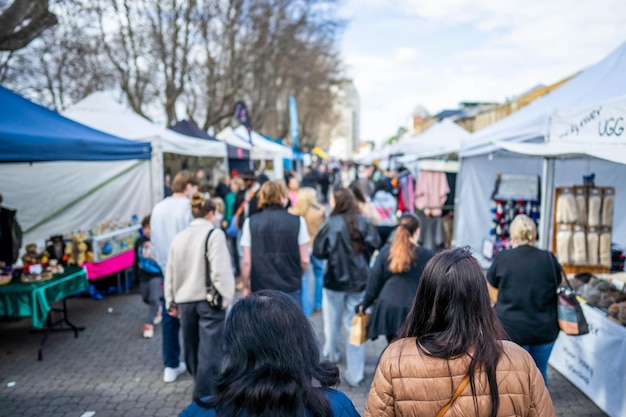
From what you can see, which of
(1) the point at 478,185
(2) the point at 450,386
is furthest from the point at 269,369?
(1) the point at 478,185

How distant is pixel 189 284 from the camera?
3609 mm

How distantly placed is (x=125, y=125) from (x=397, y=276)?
287 inches

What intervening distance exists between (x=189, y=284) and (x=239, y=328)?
2394 mm

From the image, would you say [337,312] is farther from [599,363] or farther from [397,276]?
[599,363]

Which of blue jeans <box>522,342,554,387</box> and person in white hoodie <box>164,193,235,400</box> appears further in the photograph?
person in white hoodie <box>164,193,235,400</box>

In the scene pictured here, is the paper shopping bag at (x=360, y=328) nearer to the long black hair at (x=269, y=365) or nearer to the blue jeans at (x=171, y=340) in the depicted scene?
the blue jeans at (x=171, y=340)

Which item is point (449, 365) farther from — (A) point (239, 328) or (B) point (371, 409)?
(A) point (239, 328)

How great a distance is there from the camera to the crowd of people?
1.34 meters

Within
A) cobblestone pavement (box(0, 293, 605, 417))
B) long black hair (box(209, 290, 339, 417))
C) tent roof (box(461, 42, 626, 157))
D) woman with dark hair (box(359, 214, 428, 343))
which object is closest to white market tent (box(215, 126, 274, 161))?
tent roof (box(461, 42, 626, 157))

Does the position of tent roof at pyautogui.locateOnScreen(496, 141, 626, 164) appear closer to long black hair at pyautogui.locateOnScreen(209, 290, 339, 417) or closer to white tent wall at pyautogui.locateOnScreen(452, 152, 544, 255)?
long black hair at pyautogui.locateOnScreen(209, 290, 339, 417)

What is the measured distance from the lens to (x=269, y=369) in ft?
4.26

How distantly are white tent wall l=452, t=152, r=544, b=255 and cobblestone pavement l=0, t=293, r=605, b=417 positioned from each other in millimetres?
3602

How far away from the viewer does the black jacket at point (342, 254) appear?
13.9 ft

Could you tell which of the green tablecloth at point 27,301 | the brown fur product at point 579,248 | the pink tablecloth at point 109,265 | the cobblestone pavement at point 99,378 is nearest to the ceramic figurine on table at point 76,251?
the pink tablecloth at point 109,265
